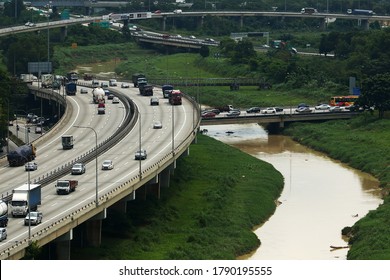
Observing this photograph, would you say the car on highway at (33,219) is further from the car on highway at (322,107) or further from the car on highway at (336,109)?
the car on highway at (322,107)

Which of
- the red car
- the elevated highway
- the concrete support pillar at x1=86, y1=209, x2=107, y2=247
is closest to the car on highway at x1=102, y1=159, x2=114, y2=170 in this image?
the elevated highway

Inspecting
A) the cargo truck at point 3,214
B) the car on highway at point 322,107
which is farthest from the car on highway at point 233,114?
the cargo truck at point 3,214

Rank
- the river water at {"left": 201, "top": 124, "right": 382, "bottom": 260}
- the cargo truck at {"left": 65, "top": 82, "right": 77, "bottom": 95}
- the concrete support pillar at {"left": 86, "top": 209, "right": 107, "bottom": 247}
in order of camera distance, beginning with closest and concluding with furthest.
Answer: the concrete support pillar at {"left": 86, "top": 209, "right": 107, "bottom": 247} < the river water at {"left": 201, "top": 124, "right": 382, "bottom": 260} < the cargo truck at {"left": 65, "top": 82, "right": 77, "bottom": 95}

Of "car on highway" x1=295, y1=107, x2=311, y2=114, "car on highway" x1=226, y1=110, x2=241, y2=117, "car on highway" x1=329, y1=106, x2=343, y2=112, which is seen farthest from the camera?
"car on highway" x1=329, y1=106, x2=343, y2=112

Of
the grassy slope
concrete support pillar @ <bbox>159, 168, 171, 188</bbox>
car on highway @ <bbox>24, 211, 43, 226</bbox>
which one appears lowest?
the grassy slope

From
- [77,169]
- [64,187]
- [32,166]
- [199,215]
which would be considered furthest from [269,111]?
[64,187]

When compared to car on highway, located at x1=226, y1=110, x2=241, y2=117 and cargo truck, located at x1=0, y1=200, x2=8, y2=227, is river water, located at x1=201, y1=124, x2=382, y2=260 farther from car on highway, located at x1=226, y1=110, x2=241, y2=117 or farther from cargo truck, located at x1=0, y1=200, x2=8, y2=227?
cargo truck, located at x1=0, y1=200, x2=8, y2=227

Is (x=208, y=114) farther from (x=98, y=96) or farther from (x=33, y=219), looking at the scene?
(x=33, y=219)

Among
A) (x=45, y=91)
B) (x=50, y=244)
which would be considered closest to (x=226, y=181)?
(x=50, y=244)
